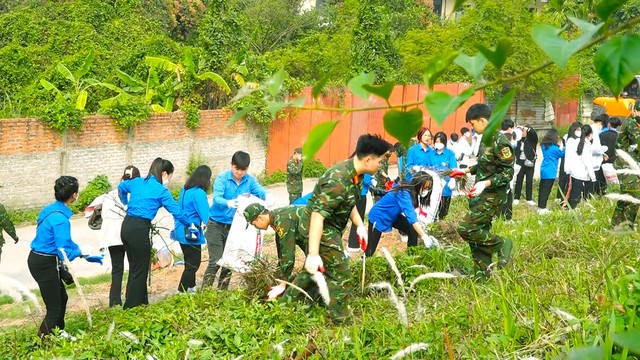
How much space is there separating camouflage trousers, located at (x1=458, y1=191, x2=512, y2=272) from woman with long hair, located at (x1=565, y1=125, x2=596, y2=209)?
614cm

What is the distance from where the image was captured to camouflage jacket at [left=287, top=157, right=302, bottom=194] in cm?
1325

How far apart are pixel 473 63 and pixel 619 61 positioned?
0.85ft

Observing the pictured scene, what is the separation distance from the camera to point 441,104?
1366 mm

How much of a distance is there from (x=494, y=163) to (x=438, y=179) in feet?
9.18

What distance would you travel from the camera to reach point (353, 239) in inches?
449

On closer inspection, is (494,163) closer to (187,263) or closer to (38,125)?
(187,263)

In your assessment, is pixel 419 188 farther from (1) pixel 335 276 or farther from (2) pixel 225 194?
(1) pixel 335 276

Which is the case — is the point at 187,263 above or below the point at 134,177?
below

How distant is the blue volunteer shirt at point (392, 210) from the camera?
9.44 m

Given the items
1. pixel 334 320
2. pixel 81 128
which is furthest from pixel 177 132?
pixel 334 320

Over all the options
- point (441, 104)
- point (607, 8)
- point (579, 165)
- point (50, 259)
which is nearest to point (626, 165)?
point (579, 165)

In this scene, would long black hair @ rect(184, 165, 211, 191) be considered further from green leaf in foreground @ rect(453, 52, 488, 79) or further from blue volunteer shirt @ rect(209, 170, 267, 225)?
green leaf in foreground @ rect(453, 52, 488, 79)

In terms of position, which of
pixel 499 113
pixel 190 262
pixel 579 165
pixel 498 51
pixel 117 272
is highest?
pixel 498 51

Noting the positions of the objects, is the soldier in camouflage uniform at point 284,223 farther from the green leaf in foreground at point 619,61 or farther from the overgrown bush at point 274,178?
the overgrown bush at point 274,178
